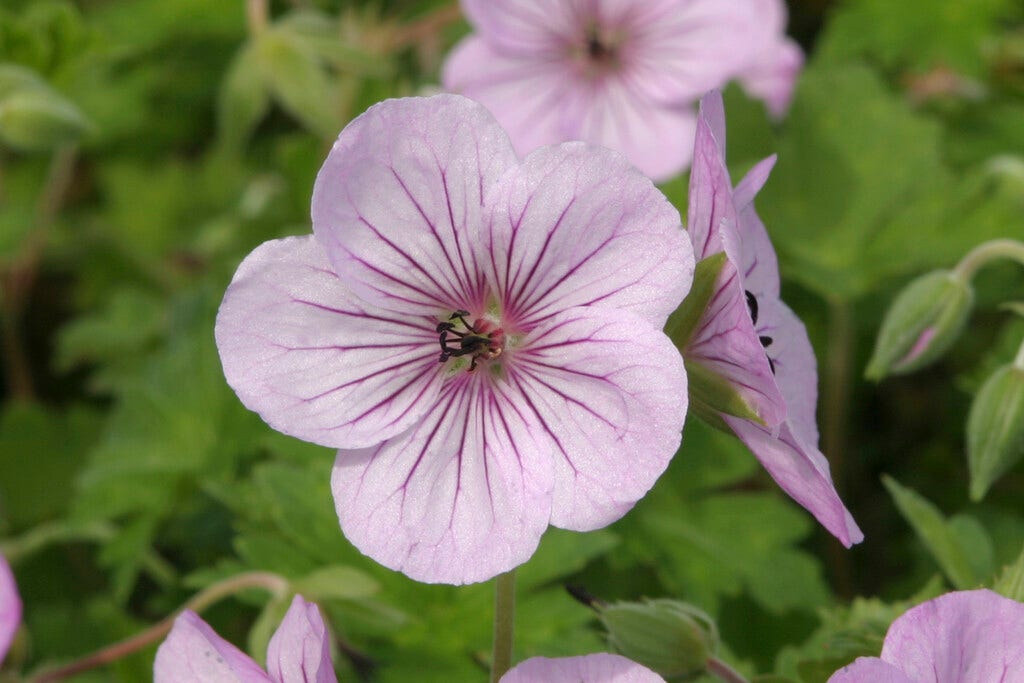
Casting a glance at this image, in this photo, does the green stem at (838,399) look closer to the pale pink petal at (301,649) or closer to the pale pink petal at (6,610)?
the pale pink petal at (301,649)

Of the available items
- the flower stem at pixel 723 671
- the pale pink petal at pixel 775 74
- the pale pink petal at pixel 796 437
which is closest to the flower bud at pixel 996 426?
the pale pink petal at pixel 796 437

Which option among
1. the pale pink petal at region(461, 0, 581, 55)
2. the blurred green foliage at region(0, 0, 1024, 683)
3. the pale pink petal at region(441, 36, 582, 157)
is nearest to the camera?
the blurred green foliage at region(0, 0, 1024, 683)

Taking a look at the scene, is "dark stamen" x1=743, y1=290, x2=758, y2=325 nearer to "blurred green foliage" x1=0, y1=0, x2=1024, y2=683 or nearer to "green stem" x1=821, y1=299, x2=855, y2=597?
"blurred green foliage" x1=0, y1=0, x2=1024, y2=683

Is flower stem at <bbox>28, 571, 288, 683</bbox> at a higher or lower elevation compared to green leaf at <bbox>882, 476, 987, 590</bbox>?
lower

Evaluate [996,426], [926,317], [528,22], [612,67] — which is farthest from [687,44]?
[996,426]

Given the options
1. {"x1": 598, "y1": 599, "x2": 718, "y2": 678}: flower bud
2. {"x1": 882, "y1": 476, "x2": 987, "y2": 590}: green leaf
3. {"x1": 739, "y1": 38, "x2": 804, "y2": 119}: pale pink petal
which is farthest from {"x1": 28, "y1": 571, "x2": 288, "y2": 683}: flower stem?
{"x1": 739, "y1": 38, "x2": 804, "y2": 119}: pale pink petal

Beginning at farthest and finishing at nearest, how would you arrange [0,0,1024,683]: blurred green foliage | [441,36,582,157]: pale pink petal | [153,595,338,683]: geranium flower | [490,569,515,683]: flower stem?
1. [441,36,582,157]: pale pink petal
2. [0,0,1024,683]: blurred green foliage
3. [490,569,515,683]: flower stem
4. [153,595,338,683]: geranium flower

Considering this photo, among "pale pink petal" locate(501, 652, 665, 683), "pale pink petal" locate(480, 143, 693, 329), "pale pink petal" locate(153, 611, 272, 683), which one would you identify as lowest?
"pale pink petal" locate(153, 611, 272, 683)
